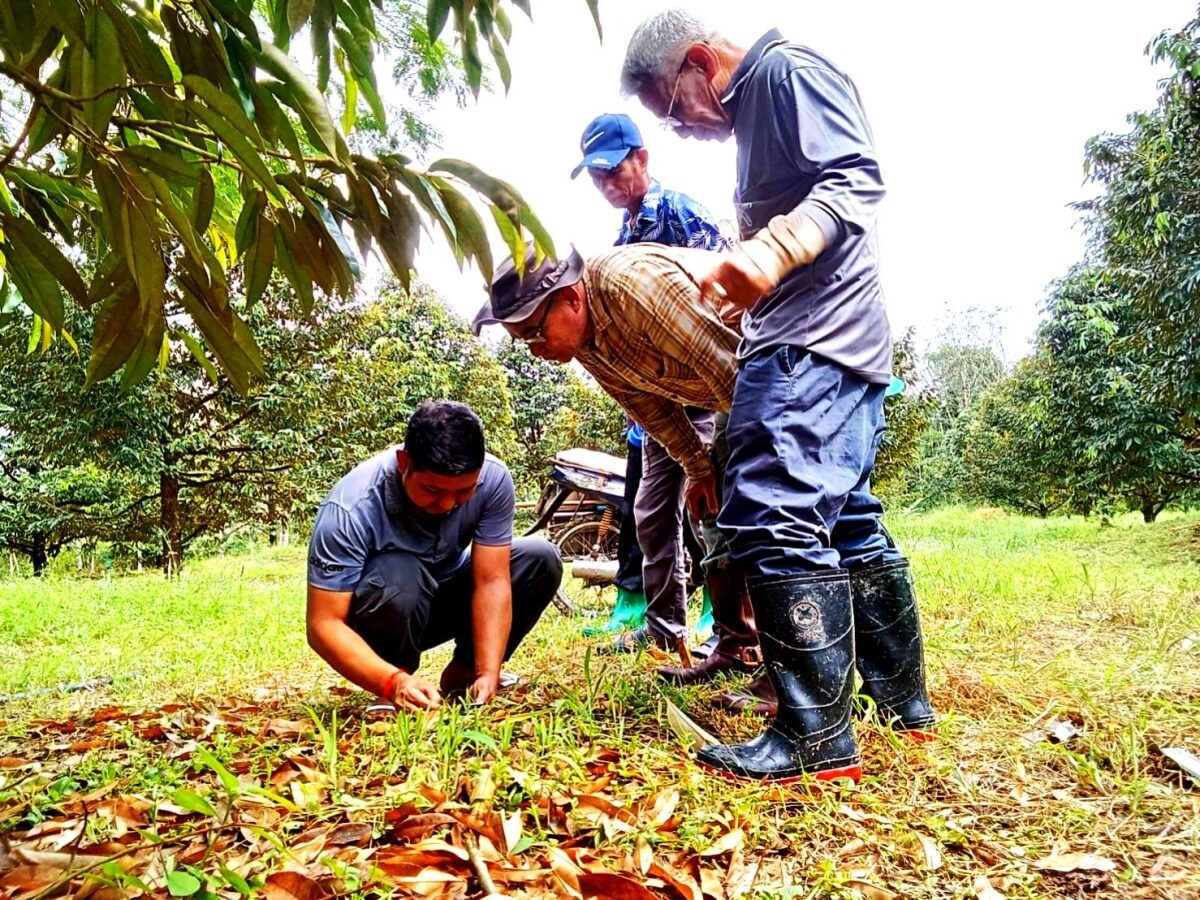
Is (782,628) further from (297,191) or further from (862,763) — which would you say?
(297,191)

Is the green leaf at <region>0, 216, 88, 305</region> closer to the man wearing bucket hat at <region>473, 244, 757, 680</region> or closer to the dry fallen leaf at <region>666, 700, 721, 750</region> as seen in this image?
the man wearing bucket hat at <region>473, 244, 757, 680</region>

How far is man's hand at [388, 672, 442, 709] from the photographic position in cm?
176

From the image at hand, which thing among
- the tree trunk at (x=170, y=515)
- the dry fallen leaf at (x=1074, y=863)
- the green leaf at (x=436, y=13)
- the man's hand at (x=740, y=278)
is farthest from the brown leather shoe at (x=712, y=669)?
the tree trunk at (x=170, y=515)

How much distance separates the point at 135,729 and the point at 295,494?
23.9 feet

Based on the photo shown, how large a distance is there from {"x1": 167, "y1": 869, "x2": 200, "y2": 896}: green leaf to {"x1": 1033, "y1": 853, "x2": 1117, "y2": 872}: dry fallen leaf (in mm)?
1101

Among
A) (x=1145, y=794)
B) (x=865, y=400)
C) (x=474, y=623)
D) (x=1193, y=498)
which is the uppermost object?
(x=865, y=400)

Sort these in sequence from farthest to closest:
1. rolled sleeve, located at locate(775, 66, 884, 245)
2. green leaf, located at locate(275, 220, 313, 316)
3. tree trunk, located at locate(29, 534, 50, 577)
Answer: tree trunk, located at locate(29, 534, 50, 577) → rolled sleeve, located at locate(775, 66, 884, 245) → green leaf, located at locate(275, 220, 313, 316)

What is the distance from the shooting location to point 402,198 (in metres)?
1.12

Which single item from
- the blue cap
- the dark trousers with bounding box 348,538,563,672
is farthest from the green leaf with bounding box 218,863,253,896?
the blue cap

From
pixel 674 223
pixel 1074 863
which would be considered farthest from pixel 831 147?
pixel 674 223

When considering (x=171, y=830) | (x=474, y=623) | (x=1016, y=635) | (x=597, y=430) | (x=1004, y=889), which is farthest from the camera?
(x=597, y=430)

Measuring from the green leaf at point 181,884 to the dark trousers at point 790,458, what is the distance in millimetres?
925

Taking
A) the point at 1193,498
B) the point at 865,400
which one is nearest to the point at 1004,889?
the point at 865,400

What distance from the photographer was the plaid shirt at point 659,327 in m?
1.67
